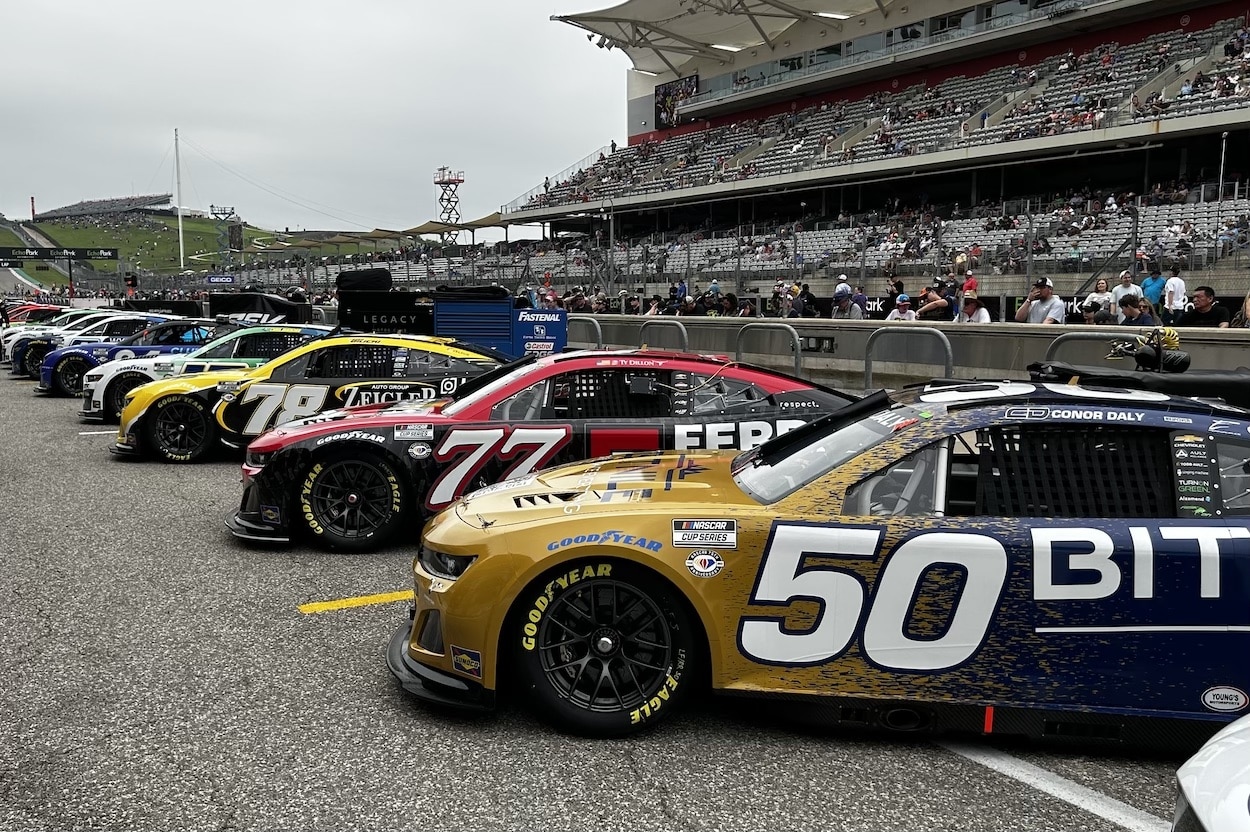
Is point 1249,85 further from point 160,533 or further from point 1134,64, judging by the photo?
point 160,533

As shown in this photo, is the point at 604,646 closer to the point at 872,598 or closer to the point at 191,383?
the point at 872,598

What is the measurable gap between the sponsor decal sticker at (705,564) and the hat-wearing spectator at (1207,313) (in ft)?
26.3

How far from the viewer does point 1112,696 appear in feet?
11.1

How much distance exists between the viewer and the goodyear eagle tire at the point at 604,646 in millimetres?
3547

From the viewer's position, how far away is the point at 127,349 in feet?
46.6

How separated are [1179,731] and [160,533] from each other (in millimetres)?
6239

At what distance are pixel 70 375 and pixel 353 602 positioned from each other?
13.7 metres

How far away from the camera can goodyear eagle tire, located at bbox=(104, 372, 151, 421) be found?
484 inches

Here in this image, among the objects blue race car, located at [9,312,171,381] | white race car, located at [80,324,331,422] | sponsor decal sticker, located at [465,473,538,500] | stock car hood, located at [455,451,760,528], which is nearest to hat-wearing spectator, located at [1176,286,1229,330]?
stock car hood, located at [455,451,760,528]

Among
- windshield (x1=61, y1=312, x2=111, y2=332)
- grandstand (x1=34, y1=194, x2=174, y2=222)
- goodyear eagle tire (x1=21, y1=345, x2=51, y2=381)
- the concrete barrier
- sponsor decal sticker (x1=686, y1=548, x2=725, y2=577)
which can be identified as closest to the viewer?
sponsor decal sticker (x1=686, y1=548, x2=725, y2=577)

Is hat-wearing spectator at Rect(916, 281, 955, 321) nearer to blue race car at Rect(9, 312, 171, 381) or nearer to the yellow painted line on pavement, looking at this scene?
the yellow painted line on pavement

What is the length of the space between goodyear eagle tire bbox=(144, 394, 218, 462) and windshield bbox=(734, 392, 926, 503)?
7.08 metres

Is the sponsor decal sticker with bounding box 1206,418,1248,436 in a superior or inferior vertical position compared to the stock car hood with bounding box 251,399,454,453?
superior

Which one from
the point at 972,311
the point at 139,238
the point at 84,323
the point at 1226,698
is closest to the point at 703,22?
the point at 84,323
